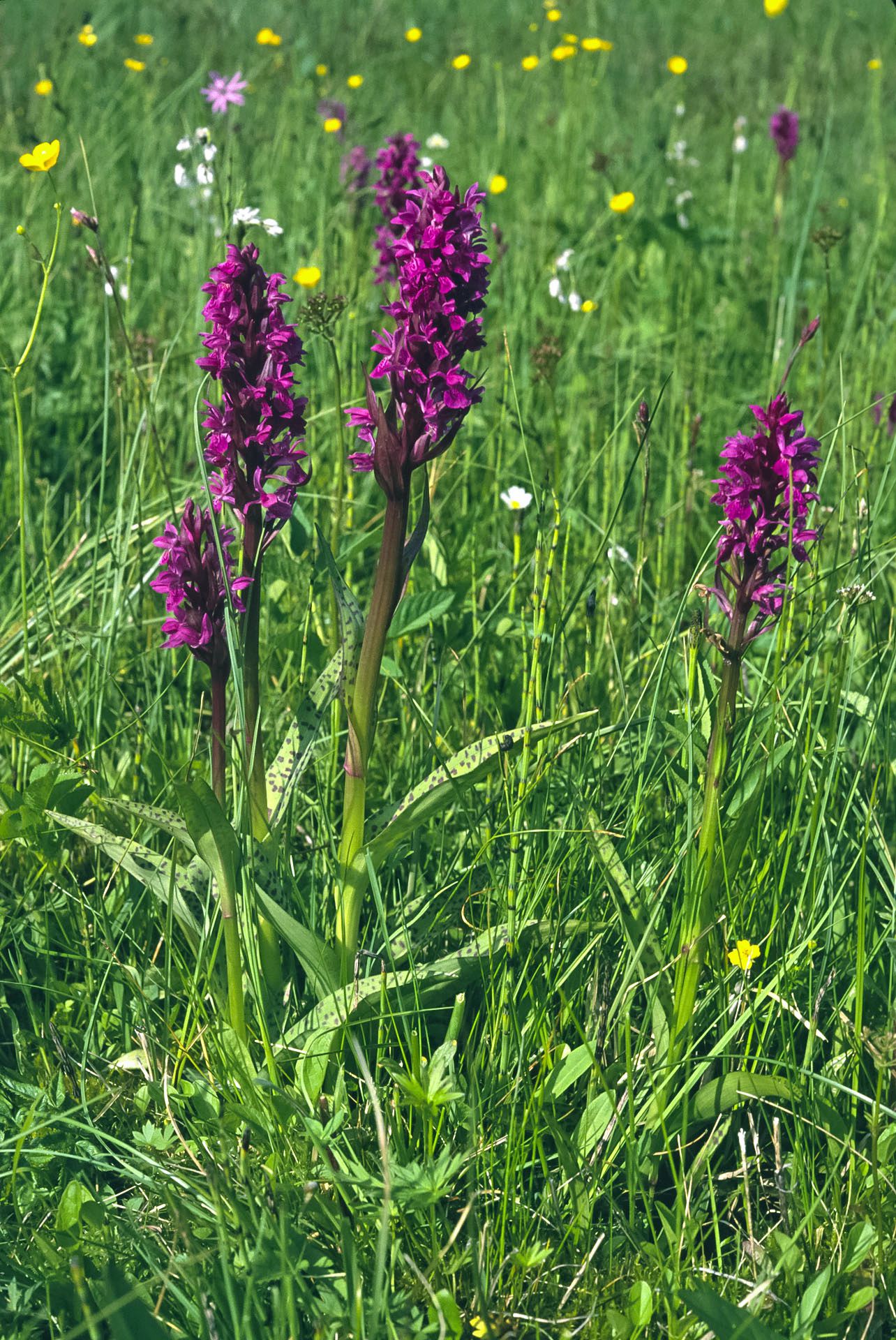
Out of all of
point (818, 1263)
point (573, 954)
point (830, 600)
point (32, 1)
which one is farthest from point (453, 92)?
point (818, 1263)

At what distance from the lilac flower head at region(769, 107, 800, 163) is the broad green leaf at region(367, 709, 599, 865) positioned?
13.0 feet

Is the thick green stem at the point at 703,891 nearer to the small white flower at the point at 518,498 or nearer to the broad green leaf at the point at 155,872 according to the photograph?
the broad green leaf at the point at 155,872

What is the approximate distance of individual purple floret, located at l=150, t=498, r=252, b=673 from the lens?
140 centimetres

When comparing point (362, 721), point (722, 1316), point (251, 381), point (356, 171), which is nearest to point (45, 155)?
point (251, 381)

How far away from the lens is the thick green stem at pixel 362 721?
1.38 metres

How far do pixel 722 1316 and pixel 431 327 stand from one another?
41.4 inches

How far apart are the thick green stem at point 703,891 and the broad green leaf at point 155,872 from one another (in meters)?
0.61

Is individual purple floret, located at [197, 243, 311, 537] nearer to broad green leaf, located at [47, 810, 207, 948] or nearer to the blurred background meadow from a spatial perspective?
the blurred background meadow

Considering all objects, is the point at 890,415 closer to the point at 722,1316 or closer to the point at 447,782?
the point at 447,782

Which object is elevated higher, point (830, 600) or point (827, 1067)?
point (830, 600)

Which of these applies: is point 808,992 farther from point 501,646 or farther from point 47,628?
point 47,628

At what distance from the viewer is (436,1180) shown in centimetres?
121

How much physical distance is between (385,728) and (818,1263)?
1123mm

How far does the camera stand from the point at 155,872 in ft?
4.80
